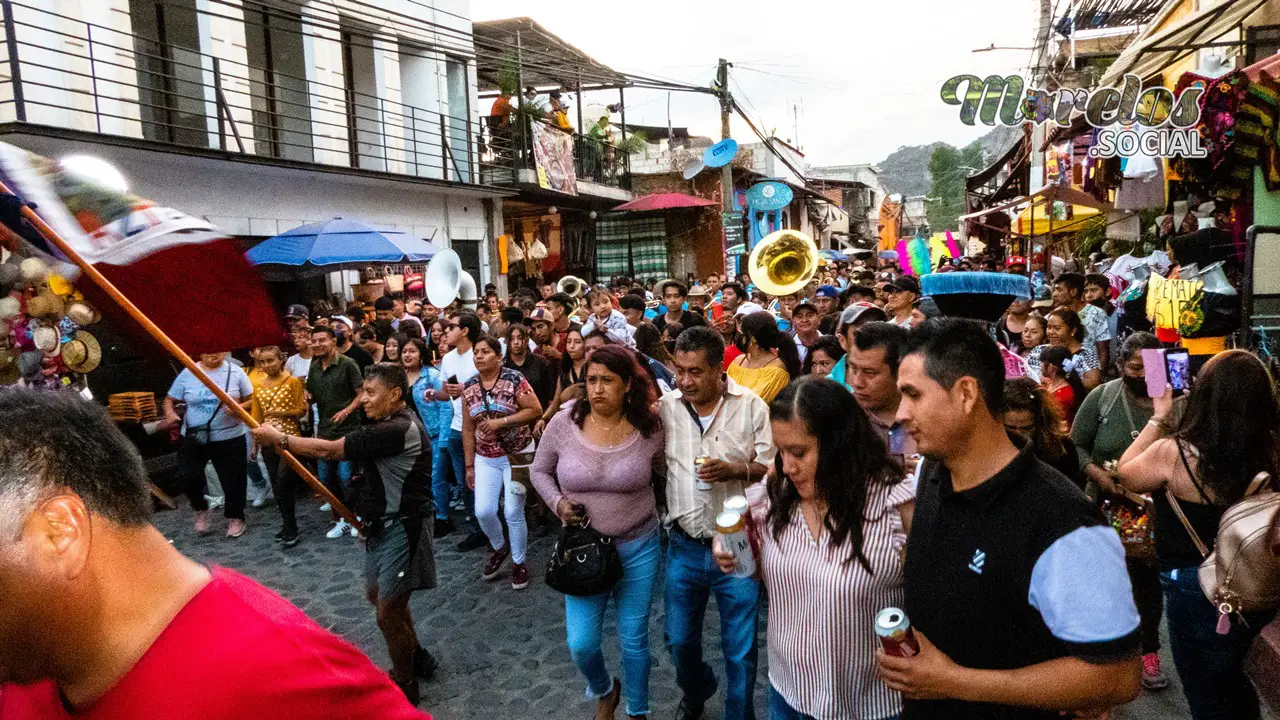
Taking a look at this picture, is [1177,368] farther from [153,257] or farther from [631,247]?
[631,247]

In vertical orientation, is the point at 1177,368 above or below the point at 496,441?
above

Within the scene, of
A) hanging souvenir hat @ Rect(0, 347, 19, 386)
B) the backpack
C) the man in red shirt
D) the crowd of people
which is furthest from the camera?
hanging souvenir hat @ Rect(0, 347, 19, 386)

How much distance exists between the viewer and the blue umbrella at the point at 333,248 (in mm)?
9625

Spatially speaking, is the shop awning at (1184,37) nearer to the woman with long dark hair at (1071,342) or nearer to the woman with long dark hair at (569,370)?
the woman with long dark hair at (1071,342)

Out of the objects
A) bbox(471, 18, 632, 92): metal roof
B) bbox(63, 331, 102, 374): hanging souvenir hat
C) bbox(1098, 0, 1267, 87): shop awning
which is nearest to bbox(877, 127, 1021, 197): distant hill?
bbox(471, 18, 632, 92): metal roof

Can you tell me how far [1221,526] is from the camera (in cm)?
263

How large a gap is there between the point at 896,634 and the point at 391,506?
303 cm

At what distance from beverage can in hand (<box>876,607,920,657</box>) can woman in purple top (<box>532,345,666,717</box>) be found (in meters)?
1.90

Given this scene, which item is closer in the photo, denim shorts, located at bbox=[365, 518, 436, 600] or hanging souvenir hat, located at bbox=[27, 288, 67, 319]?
denim shorts, located at bbox=[365, 518, 436, 600]

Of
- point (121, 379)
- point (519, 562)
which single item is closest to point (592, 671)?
point (519, 562)

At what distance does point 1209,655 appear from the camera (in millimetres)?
2824

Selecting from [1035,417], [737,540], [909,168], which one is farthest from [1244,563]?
[909,168]

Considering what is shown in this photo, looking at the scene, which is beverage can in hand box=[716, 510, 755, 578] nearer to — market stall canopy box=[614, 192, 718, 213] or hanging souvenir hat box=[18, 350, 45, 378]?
hanging souvenir hat box=[18, 350, 45, 378]

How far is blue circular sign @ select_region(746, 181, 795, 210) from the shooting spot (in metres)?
23.5
